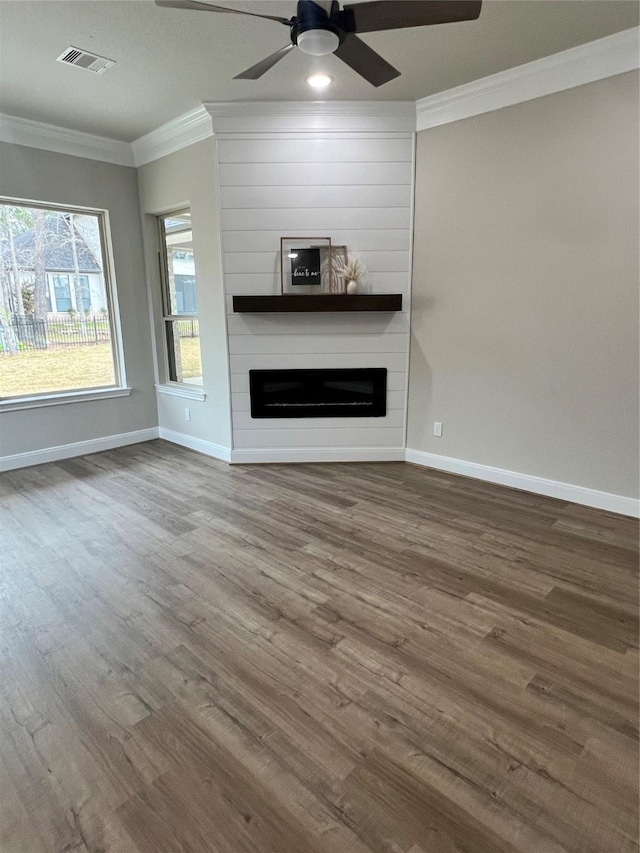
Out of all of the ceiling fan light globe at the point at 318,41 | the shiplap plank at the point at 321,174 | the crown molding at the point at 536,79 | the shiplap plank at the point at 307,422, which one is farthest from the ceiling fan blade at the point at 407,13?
the shiplap plank at the point at 307,422

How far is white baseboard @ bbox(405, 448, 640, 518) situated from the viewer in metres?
3.22

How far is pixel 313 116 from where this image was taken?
3.80 m

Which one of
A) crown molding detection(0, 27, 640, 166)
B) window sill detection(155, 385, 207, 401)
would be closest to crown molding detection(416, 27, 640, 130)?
crown molding detection(0, 27, 640, 166)

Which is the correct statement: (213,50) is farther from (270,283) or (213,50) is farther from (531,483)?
(531,483)

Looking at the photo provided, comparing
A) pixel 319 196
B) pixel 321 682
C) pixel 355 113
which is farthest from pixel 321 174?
pixel 321 682

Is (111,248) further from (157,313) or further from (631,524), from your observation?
(631,524)

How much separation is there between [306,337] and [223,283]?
2.77 ft

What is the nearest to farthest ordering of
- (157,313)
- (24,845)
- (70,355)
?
(24,845)
(70,355)
(157,313)

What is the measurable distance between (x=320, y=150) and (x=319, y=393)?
6.57 ft

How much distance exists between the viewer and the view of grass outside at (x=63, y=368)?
4.33 m

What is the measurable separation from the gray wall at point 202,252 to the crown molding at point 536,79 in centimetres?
187

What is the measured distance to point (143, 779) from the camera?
145 centimetres

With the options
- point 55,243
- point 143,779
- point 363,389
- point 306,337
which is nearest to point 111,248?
point 55,243

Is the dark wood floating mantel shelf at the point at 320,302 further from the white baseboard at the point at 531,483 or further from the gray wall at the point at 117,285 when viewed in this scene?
the gray wall at the point at 117,285
